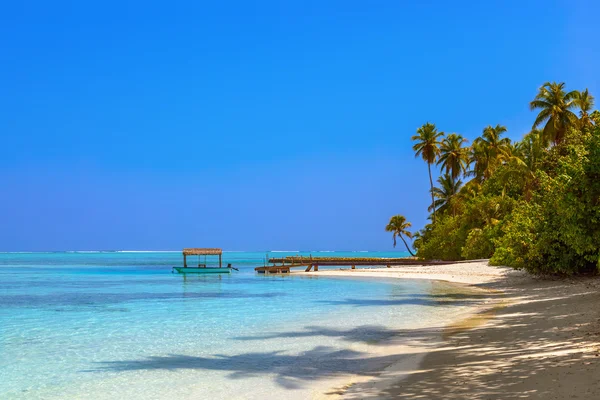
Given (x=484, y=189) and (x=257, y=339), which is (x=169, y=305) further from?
(x=484, y=189)

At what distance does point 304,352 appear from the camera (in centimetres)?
1430

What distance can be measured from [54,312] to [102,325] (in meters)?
7.15

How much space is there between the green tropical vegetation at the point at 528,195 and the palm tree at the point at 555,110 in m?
0.09

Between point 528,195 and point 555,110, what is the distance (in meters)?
10.8

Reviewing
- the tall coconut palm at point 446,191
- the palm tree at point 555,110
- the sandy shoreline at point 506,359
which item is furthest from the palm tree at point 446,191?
the sandy shoreline at point 506,359

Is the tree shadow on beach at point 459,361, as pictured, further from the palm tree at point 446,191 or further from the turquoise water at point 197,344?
the palm tree at point 446,191

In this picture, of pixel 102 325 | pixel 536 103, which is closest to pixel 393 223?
pixel 536 103

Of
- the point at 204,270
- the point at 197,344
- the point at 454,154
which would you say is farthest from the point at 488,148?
the point at 197,344

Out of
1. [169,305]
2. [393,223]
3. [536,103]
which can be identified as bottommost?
[169,305]

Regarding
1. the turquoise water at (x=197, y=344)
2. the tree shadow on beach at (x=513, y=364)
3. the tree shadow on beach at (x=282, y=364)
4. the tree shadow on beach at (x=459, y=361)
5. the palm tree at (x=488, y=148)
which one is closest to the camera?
the tree shadow on beach at (x=513, y=364)

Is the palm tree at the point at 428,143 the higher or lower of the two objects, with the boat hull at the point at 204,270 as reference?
higher

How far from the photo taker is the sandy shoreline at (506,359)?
8.19 metres

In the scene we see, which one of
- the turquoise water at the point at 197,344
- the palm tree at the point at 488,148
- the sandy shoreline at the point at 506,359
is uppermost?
the palm tree at the point at 488,148

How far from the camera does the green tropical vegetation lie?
15219 mm
